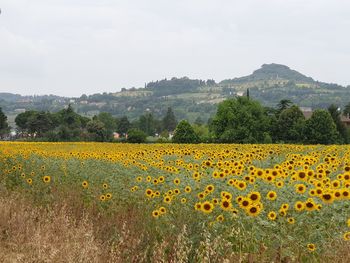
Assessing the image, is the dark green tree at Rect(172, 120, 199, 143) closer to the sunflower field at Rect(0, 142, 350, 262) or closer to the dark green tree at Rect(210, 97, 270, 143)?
the dark green tree at Rect(210, 97, 270, 143)

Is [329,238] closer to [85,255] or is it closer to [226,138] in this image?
[85,255]

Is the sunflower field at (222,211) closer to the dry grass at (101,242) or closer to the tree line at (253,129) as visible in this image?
the dry grass at (101,242)

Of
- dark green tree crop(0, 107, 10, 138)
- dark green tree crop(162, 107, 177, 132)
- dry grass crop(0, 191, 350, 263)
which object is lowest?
dark green tree crop(162, 107, 177, 132)

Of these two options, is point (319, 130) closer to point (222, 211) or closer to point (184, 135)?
point (184, 135)

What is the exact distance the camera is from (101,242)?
669 cm

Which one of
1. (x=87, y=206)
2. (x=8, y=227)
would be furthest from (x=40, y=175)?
(x=8, y=227)

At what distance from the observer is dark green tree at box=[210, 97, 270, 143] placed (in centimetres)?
5662

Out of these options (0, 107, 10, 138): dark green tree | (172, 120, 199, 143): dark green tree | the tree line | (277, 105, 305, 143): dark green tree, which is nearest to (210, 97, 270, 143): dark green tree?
A: the tree line

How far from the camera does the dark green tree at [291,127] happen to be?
5459cm

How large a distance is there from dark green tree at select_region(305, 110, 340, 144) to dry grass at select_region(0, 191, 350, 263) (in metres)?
49.3

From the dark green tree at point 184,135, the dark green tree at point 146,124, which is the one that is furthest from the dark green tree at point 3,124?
the dark green tree at point 184,135

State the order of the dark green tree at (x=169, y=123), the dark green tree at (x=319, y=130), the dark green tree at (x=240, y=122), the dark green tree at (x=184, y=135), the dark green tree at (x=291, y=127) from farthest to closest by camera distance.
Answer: the dark green tree at (x=169, y=123) < the dark green tree at (x=240, y=122) < the dark green tree at (x=319, y=130) < the dark green tree at (x=291, y=127) < the dark green tree at (x=184, y=135)

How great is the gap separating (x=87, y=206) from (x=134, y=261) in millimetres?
2750

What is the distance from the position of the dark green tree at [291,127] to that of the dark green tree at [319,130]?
841 millimetres
